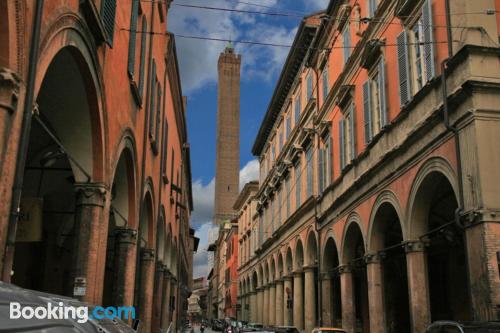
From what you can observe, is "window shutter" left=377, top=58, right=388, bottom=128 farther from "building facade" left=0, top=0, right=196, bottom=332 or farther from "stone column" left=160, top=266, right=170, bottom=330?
"stone column" left=160, top=266, right=170, bottom=330

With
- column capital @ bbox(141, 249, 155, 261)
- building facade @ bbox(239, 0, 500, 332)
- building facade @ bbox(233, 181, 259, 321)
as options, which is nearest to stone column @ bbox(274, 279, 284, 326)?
building facade @ bbox(239, 0, 500, 332)

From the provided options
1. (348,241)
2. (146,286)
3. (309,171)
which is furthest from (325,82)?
(146,286)

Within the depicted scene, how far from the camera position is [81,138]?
38.2 ft

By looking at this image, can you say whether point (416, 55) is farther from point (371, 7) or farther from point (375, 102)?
point (371, 7)

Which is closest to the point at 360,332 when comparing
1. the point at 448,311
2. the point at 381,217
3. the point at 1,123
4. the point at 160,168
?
the point at 448,311

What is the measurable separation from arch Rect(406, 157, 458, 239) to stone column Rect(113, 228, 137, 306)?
808cm

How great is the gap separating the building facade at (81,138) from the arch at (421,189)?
7877 mm

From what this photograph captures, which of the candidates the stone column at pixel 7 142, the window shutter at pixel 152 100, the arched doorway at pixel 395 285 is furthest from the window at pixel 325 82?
the stone column at pixel 7 142

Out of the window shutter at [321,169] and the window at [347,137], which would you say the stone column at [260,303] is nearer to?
the window shutter at [321,169]

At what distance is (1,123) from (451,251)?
59.8 feet

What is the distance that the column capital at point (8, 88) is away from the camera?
6.91m

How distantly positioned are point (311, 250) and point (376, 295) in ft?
36.6

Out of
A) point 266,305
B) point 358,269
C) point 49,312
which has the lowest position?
point 49,312

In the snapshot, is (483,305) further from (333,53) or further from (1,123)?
(333,53)
